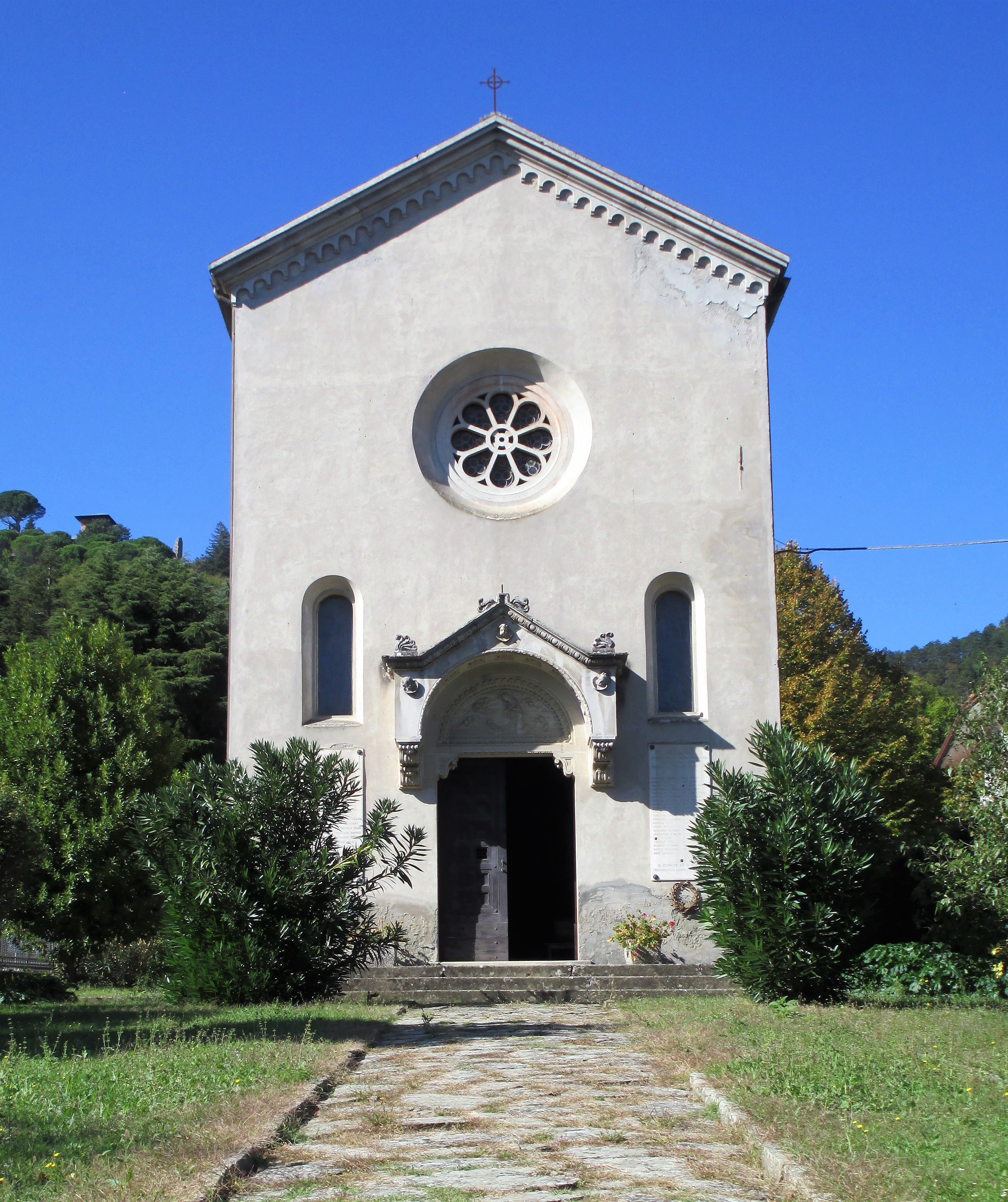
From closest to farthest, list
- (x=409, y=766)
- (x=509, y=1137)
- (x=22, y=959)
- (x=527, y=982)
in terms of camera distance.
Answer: (x=509, y=1137) < (x=527, y=982) < (x=409, y=766) < (x=22, y=959)

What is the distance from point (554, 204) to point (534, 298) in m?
1.59

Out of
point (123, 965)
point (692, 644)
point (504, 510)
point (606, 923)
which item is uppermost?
point (504, 510)

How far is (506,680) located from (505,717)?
56cm

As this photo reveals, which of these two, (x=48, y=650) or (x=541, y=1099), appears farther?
(x=48, y=650)

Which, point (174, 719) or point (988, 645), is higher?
point (988, 645)

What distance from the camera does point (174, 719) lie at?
135 feet

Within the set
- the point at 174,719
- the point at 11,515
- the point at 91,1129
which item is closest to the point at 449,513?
the point at 91,1129

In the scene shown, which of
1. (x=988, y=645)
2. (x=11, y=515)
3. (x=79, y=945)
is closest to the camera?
(x=79, y=945)

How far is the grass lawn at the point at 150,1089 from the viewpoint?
19.9 ft

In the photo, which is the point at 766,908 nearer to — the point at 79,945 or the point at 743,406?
the point at 743,406

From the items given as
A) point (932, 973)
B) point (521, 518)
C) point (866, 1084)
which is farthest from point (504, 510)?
point (866, 1084)

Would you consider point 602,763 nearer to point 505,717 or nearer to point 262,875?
point 505,717

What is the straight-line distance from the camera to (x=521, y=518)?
19.3 meters

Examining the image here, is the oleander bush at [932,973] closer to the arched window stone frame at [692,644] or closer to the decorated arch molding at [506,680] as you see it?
the arched window stone frame at [692,644]
